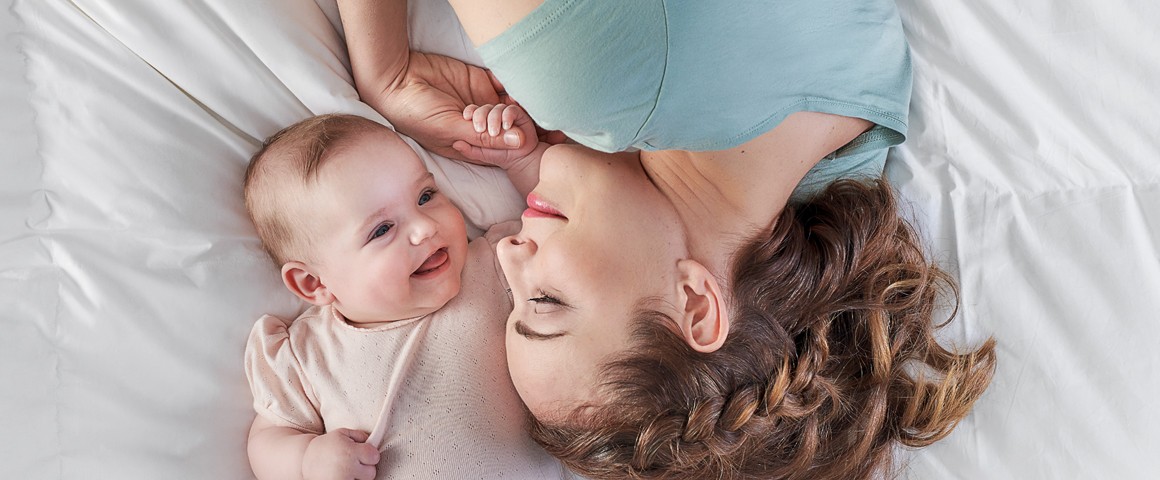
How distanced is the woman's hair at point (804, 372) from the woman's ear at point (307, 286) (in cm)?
41

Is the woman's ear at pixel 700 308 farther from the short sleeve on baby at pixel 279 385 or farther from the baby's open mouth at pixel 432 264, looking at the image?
the short sleeve on baby at pixel 279 385

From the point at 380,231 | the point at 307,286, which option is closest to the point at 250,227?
the point at 307,286

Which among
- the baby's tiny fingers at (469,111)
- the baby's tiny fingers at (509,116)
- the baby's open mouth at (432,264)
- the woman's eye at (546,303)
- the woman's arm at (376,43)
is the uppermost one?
the woman's arm at (376,43)

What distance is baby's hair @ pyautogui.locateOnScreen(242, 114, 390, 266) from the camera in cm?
116

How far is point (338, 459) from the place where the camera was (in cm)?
111

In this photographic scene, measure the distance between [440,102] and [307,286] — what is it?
352 millimetres

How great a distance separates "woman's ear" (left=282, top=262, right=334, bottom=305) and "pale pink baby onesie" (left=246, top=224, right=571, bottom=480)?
0.04 meters

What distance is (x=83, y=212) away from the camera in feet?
3.86

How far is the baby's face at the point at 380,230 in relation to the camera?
1163mm

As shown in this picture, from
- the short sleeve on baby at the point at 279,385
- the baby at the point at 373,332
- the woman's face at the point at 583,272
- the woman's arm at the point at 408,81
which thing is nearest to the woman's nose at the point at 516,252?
the woman's face at the point at 583,272

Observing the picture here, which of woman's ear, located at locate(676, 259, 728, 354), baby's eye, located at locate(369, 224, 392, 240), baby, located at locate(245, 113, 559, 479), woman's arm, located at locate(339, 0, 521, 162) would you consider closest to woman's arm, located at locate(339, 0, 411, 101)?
woman's arm, located at locate(339, 0, 521, 162)

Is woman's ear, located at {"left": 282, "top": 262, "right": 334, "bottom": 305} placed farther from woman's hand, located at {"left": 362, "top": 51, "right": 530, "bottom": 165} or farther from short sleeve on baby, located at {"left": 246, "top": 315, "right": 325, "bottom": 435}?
woman's hand, located at {"left": 362, "top": 51, "right": 530, "bottom": 165}

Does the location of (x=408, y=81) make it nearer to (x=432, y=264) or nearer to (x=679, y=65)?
(x=432, y=264)

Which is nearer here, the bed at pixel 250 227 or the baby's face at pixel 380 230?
the bed at pixel 250 227
